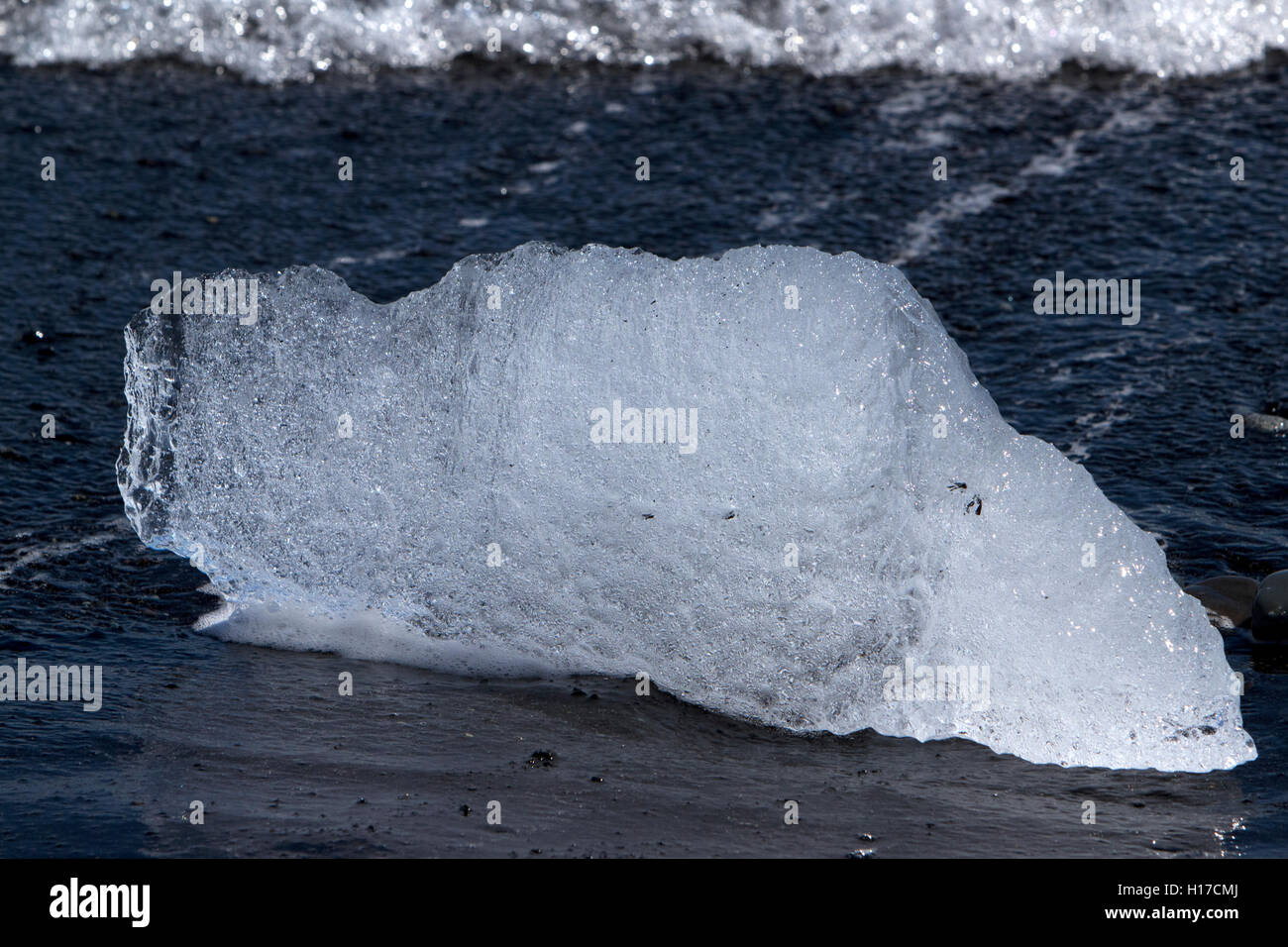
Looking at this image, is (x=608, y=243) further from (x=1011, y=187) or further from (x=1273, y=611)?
(x=1273, y=611)

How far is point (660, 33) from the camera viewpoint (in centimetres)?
929

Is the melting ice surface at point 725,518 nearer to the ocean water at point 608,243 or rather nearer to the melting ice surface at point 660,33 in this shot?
the ocean water at point 608,243

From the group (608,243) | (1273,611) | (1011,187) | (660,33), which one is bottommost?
(1273,611)

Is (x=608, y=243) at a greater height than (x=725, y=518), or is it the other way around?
(x=608, y=243)

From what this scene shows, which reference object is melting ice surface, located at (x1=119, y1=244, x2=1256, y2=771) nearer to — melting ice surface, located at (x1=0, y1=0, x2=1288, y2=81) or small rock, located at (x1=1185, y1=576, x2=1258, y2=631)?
small rock, located at (x1=1185, y1=576, x2=1258, y2=631)

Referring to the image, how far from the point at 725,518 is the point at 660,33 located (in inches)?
232

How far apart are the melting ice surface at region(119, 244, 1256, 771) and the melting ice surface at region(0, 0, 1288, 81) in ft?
16.9

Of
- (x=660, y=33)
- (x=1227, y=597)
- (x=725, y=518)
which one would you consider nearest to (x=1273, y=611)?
(x=1227, y=597)

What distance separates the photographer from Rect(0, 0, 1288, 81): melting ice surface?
908 centimetres

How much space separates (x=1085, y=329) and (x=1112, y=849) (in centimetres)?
335

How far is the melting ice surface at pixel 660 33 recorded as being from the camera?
9078 mm

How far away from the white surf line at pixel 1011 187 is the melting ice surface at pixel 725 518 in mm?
2871

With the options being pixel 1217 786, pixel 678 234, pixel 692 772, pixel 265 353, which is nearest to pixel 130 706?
pixel 265 353
